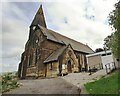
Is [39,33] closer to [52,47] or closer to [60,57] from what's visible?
[52,47]

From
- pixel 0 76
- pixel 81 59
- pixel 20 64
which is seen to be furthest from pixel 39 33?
pixel 0 76

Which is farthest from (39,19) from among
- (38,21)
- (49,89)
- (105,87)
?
(105,87)

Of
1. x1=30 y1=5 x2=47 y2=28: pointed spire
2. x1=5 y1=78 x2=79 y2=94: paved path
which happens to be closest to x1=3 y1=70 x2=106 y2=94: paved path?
x1=5 y1=78 x2=79 y2=94: paved path

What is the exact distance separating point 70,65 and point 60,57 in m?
3.91

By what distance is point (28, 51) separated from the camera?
37969 mm

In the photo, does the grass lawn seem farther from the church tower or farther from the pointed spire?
the pointed spire

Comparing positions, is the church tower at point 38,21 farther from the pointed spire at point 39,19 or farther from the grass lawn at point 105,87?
the grass lawn at point 105,87

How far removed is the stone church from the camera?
30.0 metres

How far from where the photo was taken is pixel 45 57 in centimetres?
3322

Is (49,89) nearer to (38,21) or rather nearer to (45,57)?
(45,57)

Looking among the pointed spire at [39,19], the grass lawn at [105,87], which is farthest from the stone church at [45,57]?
the grass lawn at [105,87]

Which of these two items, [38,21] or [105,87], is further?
[38,21]

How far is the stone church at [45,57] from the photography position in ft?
98.3

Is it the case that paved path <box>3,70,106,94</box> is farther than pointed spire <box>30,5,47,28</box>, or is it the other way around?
pointed spire <box>30,5,47,28</box>
